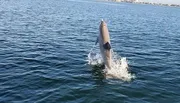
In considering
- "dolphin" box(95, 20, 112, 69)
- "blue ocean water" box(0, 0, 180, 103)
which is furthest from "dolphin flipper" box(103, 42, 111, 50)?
"blue ocean water" box(0, 0, 180, 103)

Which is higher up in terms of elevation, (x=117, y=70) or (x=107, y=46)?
(x=107, y=46)

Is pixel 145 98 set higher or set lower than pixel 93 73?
lower

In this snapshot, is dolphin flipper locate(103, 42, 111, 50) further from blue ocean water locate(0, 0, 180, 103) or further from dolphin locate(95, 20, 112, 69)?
blue ocean water locate(0, 0, 180, 103)

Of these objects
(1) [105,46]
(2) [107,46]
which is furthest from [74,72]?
(2) [107,46]

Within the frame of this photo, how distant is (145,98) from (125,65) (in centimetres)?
676

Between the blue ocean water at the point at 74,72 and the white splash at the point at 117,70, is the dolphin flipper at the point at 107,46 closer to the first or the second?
the white splash at the point at 117,70

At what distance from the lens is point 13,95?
18.3 metres

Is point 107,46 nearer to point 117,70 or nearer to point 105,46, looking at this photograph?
point 105,46

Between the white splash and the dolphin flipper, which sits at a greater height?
the dolphin flipper

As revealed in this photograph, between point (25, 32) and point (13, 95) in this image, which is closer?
point (13, 95)

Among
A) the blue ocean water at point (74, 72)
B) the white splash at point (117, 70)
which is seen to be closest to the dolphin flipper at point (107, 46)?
the white splash at point (117, 70)

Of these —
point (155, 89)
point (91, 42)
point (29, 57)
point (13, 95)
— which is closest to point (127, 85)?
point (155, 89)

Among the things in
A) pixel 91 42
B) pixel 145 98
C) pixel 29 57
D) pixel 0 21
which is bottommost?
pixel 145 98

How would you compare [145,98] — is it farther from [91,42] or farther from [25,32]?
[25,32]
